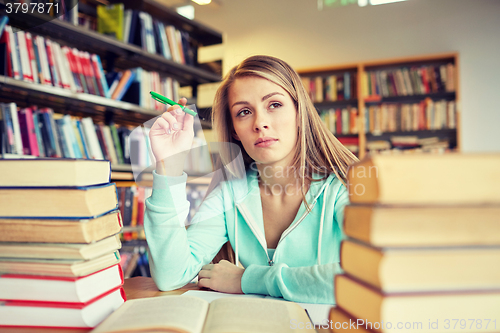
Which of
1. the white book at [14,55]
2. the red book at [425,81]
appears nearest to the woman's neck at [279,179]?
the white book at [14,55]

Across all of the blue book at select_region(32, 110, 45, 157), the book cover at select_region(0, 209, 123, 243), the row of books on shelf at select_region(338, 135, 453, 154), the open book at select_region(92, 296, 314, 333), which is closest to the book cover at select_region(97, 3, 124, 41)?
the blue book at select_region(32, 110, 45, 157)

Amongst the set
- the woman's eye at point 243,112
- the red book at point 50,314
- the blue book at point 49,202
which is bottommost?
the red book at point 50,314

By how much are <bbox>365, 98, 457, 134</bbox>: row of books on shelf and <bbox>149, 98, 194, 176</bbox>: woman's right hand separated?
9.98 ft

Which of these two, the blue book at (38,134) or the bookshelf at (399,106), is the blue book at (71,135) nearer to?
the blue book at (38,134)

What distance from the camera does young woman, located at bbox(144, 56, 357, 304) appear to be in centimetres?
75

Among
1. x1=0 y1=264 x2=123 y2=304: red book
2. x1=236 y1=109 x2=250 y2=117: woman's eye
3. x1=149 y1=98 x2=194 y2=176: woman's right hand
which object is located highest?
x1=236 y1=109 x2=250 y2=117: woman's eye

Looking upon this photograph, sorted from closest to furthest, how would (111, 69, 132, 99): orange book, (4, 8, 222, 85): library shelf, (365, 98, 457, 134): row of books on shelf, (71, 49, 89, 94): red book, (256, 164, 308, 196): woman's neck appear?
(256, 164, 308, 196): woman's neck → (4, 8, 222, 85): library shelf → (71, 49, 89, 94): red book → (111, 69, 132, 99): orange book → (365, 98, 457, 134): row of books on shelf

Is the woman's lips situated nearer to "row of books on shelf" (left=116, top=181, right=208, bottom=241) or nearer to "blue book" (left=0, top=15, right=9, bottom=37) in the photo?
"row of books on shelf" (left=116, top=181, right=208, bottom=241)

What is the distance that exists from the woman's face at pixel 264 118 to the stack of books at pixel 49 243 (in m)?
0.61

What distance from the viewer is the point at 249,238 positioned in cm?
102

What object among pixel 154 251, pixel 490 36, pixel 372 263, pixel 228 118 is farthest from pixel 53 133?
pixel 490 36

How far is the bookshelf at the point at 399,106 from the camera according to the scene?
10.9 feet

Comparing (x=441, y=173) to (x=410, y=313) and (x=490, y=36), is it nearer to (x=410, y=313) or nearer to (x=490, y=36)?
(x=410, y=313)

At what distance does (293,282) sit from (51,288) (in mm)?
423
